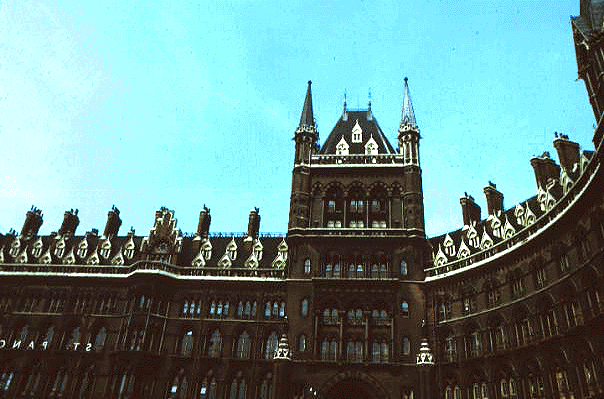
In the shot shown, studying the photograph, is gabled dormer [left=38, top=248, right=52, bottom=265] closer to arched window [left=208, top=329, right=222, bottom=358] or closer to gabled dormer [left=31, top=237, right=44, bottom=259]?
gabled dormer [left=31, top=237, right=44, bottom=259]

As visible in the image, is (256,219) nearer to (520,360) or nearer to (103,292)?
(103,292)

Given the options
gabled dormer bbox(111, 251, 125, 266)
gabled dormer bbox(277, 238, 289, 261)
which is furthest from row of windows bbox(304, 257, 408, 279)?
gabled dormer bbox(111, 251, 125, 266)

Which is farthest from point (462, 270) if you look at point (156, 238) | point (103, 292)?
point (103, 292)

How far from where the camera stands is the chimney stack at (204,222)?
71619mm

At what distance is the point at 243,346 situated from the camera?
5759 centimetres

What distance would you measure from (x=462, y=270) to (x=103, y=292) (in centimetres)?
4401

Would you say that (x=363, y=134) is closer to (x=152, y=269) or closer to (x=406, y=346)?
(x=406, y=346)

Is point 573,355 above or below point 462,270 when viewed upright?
below

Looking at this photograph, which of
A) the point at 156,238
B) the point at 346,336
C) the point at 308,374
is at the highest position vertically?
the point at 156,238

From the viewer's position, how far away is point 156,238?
64.1 metres

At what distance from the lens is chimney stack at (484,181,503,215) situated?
58.2 meters

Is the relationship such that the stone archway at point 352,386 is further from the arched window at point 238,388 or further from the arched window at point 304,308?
the arched window at point 238,388

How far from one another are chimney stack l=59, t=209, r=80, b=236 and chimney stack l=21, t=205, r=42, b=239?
3725 mm

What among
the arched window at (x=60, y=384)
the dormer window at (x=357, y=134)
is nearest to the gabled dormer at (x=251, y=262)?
the dormer window at (x=357, y=134)
